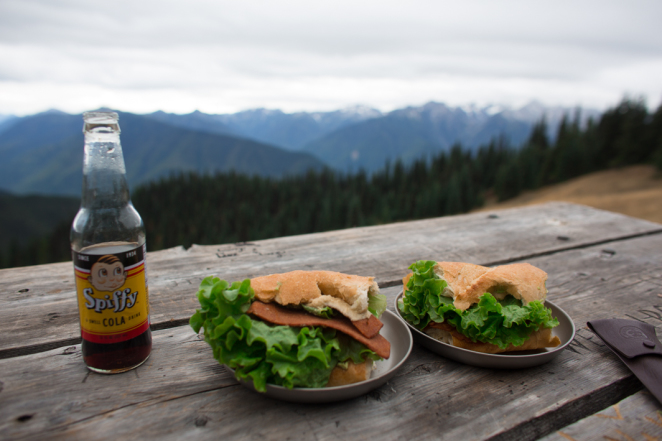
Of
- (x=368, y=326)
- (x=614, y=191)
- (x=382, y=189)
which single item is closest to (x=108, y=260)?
(x=368, y=326)

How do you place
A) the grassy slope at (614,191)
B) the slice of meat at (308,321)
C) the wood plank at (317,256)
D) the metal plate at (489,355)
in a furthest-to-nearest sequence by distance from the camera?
the grassy slope at (614,191), the wood plank at (317,256), the metal plate at (489,355), the slice of meat at (308,321)

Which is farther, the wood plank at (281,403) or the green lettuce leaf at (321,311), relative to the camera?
the green lettuce leaf at (321,311)

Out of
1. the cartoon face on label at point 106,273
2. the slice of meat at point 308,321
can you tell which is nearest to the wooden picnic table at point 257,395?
the slice of meat at point 308,321

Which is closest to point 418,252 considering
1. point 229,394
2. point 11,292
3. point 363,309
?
point 363,309

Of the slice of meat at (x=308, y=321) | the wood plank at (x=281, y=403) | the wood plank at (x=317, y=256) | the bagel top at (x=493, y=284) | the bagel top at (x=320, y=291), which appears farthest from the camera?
A: the wood plank at (x=317, y=256)

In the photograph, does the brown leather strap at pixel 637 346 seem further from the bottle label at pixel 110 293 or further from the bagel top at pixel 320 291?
the bottle label at pixel 110 293

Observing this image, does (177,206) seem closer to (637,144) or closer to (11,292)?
(637,144)
